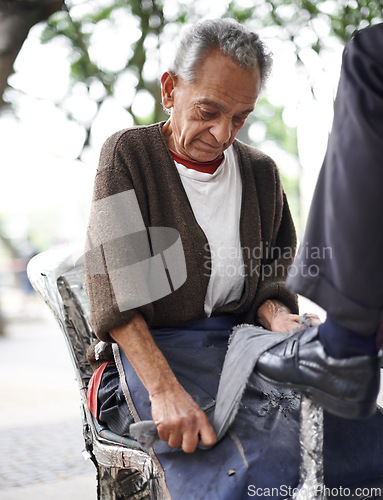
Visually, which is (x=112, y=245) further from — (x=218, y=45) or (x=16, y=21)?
(x=16, y=21)

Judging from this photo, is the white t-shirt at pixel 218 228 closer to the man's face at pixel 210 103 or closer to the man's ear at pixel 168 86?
the man's face at pixel 210 103

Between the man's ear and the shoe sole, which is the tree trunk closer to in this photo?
the man's ear

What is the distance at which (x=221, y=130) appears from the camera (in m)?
1.74

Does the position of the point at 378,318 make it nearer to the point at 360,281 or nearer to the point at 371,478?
the point at 360,281

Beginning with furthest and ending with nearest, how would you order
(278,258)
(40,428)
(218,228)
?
1. (40,428)
2. (278,258)
3. (218,228)

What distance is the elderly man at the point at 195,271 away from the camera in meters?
1.45

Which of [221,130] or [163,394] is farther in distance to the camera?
[221,130]

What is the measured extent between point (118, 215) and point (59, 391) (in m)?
4.28

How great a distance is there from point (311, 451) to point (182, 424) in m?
0.34

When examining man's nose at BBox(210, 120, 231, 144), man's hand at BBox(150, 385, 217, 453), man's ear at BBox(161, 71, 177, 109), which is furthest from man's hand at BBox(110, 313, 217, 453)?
man's ear at BBox(161, 71, 177, 109)

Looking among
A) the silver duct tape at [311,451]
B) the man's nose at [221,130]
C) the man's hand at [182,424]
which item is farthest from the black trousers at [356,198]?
Result: the man's nose at [221,130]

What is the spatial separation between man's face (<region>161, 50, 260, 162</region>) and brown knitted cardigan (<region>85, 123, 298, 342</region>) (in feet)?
0.32

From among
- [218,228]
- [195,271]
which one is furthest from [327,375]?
[218,228]

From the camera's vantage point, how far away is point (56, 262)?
2105mm
